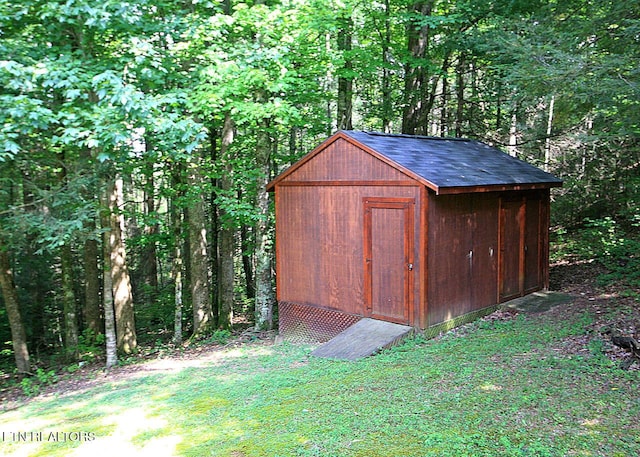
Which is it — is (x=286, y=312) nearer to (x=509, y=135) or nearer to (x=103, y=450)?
(x=103, y=450)

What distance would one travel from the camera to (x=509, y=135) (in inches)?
624

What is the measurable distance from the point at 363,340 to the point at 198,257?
5474 mm

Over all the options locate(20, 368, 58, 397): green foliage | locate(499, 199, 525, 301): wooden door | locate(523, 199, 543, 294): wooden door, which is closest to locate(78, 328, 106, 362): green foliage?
locate(20, 368, 58, 397): green foliage

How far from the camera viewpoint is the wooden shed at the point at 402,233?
791 cm

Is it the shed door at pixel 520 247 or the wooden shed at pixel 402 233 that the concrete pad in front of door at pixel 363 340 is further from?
the shed door at pixel 520 247

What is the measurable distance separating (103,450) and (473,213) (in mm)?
6465

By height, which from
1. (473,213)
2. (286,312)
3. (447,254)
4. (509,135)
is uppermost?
(509,135)

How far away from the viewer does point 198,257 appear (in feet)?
38.9

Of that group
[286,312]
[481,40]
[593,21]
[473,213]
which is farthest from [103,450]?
[481,40]

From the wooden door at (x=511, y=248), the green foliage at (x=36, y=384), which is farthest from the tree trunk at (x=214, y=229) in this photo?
the wooden door at (x=511, y=248)

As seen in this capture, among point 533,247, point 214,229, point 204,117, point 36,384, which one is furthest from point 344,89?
point 36,384

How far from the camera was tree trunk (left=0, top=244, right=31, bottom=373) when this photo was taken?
10.0m

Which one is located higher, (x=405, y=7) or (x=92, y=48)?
(x=405, y=7)

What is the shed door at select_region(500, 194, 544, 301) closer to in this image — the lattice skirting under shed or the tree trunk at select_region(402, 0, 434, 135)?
the lattice skirting under shed
